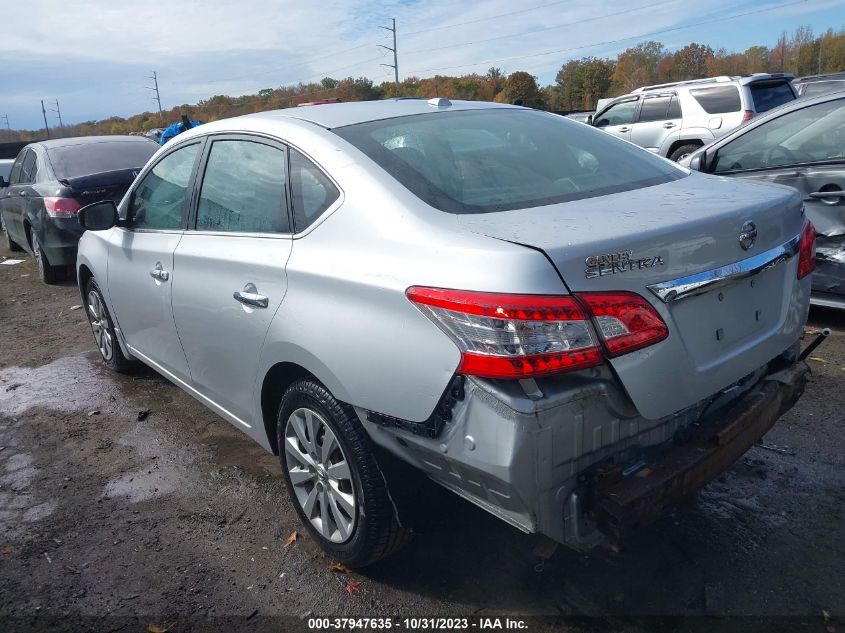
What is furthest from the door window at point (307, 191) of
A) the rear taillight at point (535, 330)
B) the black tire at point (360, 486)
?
the rear taillight at point (535, 330)

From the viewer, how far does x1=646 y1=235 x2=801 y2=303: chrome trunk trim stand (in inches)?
84.4

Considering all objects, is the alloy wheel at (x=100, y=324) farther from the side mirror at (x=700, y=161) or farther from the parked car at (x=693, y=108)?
the parked car at (x=693, y=108)

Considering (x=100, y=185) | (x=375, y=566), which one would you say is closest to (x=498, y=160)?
(x=375, y=566)

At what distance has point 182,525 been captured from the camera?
131 inches

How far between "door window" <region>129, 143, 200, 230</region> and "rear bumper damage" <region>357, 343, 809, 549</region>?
1.97 metres

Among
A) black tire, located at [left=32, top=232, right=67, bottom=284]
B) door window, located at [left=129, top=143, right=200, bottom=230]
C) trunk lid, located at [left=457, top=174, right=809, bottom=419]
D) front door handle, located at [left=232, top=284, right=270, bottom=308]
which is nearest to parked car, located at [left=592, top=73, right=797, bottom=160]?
black tire, located at [left=32, top=232, right=67, bottom=284]

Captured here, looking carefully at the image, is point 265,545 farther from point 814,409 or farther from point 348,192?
point 814,409

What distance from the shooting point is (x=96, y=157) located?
29.1 feet

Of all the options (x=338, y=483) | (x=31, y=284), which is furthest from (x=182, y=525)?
(x=31, y=284)

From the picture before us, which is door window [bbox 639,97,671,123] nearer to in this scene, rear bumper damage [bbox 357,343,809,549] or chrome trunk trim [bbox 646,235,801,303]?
chrome trunk trim [bbox 646,235,801,303]

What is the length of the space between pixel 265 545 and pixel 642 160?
2.35 metres

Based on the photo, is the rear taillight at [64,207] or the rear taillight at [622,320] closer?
the rear taillight at [622,320]

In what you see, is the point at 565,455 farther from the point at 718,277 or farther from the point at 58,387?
the point at 58,387

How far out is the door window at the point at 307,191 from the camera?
2705 millimetres
